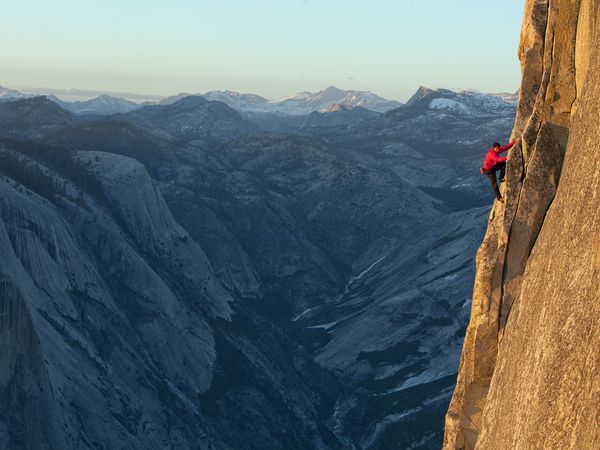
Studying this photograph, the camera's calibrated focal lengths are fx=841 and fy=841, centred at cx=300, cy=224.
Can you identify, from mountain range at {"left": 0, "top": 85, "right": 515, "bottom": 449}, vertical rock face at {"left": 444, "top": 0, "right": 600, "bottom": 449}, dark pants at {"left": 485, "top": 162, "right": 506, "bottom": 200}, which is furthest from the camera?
mountain range at {"left": 0, "top": 85, "right": 515, "bottom": 449}

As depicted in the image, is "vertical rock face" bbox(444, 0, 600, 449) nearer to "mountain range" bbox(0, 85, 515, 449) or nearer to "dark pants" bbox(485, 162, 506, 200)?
"dark pants" bbox(485, 162, 506, 200)

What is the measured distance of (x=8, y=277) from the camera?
87.7m

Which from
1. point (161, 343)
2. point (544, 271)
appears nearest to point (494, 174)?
point (544, 271)

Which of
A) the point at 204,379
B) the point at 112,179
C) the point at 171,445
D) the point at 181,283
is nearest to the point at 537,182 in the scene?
the point at 171,445

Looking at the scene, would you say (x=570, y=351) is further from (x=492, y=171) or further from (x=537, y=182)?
(x=492, y=171)

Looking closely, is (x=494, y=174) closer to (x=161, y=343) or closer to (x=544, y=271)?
(x=544, y=271)

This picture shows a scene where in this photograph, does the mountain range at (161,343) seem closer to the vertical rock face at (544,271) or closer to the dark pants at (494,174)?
the vertical rock face at (544,271)

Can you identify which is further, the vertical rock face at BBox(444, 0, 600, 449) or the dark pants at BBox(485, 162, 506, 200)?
the dark pants at BBox(485, 162, 506, 200)

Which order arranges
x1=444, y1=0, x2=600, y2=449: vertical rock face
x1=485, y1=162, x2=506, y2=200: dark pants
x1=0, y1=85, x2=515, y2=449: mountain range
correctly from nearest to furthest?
1. x1=444, y1=0, x2=600, y2=449: vertical rock face
2. x1=485, y1=162, x2=506, y2=200: dark pants
3. x1=0, y1=85, x2=515, y2=449: mountain range

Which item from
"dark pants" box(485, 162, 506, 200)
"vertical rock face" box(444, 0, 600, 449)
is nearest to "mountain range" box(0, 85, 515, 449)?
"vertical rock face" box(444, 0, 600, 449)

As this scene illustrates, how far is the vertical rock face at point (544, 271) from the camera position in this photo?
70.8 feet

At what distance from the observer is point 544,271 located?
2598 centimetres

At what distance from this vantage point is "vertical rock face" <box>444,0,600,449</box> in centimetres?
2158

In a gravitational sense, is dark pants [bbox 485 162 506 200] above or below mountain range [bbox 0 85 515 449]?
above
